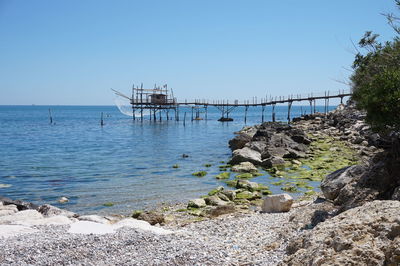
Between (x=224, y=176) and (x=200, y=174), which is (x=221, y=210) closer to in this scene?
(x=224, y=176)

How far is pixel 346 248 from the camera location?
223 inches

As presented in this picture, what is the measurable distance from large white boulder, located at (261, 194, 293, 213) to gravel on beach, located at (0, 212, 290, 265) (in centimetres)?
244

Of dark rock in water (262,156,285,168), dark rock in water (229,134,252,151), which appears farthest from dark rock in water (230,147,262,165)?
dark rock in water (229,134,252,151)

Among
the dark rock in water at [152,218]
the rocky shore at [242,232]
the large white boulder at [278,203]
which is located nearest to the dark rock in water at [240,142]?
the rocky shore at [242,232]

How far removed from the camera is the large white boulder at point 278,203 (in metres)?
11.5

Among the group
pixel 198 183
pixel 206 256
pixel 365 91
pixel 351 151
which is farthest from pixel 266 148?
pixel 206 256

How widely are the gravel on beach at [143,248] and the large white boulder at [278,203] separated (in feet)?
8.02

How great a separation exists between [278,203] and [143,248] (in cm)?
535

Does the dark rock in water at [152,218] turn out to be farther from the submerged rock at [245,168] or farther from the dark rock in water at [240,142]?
the dark rock in water at [240,142]

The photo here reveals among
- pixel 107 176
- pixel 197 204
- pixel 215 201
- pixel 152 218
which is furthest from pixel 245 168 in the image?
pixel 152 218

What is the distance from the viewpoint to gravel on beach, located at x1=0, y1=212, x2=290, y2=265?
679 centimetres

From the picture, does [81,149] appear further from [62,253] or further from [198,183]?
[62,253]

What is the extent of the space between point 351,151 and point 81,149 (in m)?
22.3

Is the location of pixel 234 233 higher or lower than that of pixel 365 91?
lower
